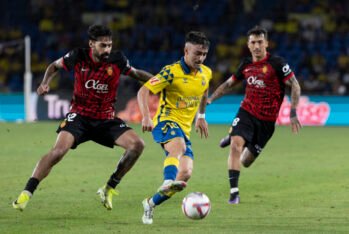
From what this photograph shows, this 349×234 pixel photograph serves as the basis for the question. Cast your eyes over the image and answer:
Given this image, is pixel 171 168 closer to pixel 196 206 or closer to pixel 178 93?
pixel 196 206

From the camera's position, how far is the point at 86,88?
883 centimetres

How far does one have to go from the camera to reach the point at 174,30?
3100 cm

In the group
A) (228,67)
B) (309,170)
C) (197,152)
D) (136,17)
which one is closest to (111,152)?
(197,152)

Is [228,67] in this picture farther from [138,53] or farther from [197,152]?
[197,152]

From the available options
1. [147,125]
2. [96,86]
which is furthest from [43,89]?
[147,125]

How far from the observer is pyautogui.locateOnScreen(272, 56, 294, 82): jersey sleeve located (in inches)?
393

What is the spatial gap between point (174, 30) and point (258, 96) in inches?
829

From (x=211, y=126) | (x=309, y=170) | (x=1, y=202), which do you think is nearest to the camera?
(x=1, y=202)

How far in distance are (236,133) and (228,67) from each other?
64.5 feet

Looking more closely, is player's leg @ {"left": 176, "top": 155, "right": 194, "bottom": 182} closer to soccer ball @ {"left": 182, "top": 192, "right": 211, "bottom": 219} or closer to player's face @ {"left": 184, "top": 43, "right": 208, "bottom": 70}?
soccer ball @ {"left": 182, "top": 192, "right": 211, "bottom": 219}

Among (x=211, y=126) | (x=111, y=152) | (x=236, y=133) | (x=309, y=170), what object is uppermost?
(x=236, y=133)

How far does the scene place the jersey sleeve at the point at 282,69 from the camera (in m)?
9.98

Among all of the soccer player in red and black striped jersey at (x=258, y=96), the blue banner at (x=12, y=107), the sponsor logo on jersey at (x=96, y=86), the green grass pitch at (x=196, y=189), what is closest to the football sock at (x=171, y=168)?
the green grass pitch at (x=196, y=189)

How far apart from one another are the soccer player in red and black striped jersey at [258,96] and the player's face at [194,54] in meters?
1.55
